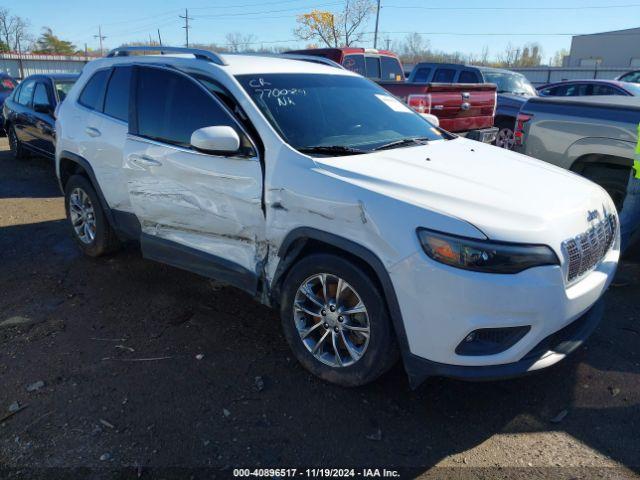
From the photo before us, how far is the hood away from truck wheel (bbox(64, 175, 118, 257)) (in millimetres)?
2837

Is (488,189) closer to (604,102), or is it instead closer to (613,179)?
(613,179)

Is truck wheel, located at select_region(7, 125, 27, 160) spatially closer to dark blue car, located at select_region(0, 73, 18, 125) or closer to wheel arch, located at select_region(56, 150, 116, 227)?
dark blue car, located at select_region(0, 73, 18, 125)

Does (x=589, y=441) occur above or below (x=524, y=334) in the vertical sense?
below

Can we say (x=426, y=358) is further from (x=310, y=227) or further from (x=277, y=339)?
(x=277, y=339)

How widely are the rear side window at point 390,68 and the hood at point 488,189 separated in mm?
9215

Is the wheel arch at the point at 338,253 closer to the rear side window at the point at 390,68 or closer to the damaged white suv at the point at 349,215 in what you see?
the damaged white suv at the point at 349,215

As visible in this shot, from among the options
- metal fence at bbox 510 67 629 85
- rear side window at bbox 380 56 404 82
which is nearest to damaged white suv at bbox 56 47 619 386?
rear side window at bbox 380 56 404 82

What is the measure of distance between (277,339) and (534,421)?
1745 millimetres

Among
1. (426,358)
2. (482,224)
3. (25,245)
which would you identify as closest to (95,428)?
(426,358)

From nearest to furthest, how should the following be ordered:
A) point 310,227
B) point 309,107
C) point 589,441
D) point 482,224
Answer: point 482,224, point 589,441, point 310,227, point 309,107

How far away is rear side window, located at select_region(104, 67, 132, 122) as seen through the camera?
4469mm

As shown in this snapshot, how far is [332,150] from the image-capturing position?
3.31m

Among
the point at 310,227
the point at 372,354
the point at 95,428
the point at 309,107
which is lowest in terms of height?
the point at 95,428

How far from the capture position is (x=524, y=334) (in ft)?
8.41
